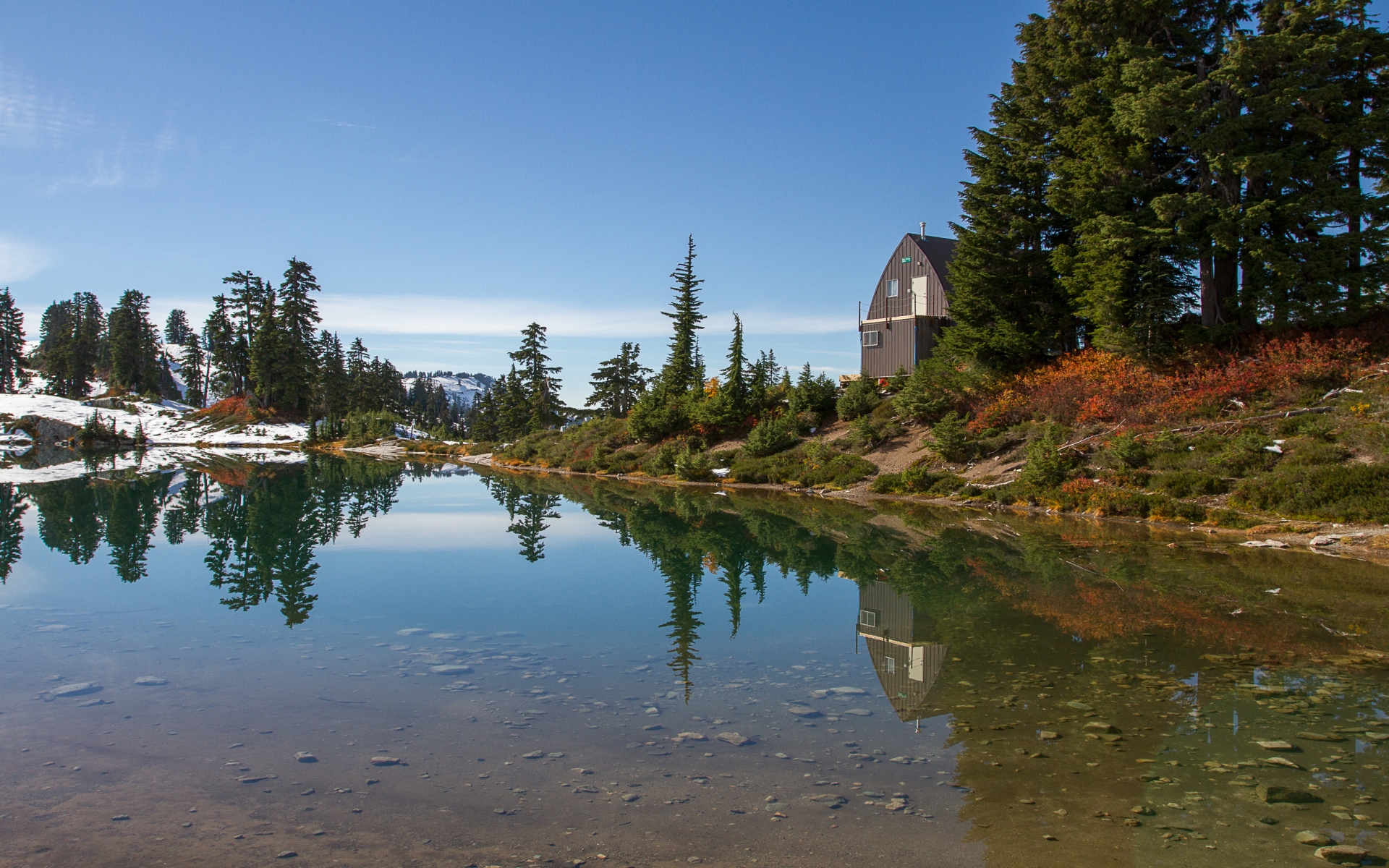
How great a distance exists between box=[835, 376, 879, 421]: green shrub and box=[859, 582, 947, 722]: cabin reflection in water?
2556 cm

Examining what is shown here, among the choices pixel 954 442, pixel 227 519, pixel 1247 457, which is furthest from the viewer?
pixel 954 442

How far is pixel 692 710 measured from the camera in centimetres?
777

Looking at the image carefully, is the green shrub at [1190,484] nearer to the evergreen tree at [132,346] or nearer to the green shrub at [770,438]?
the green shrub at [770,438]

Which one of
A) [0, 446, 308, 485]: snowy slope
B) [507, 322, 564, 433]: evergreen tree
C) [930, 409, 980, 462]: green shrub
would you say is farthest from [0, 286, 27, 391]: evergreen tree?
[930, 409, 980, 462]: green shrub

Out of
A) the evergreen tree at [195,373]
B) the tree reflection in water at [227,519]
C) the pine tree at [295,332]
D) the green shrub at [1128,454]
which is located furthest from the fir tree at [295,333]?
the green shrub at [1128,454]

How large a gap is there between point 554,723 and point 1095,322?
30.5 m

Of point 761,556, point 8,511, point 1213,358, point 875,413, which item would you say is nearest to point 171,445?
point 8,511

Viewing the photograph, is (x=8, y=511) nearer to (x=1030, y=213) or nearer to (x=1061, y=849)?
(x=1061, y=849)

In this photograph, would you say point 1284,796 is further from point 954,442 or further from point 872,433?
point 872,433

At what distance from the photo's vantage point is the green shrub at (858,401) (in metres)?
38.7

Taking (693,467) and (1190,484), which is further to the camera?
(693,467)

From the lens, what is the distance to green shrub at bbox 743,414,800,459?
1537 inches

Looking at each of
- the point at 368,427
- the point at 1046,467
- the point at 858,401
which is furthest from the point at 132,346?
the point at 1046,467

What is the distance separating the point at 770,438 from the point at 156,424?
7256 cm
